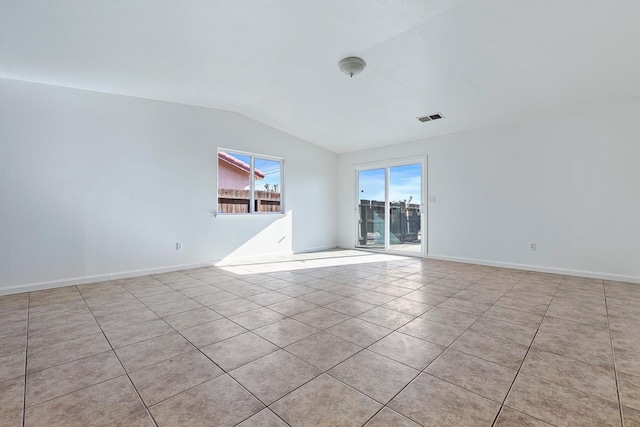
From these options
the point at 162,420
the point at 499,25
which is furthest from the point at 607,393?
the point at 499,25

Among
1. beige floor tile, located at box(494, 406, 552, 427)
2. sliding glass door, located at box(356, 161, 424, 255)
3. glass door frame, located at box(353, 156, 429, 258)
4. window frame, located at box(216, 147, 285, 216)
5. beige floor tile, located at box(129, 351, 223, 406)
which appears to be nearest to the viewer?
beige floor tile, located at box(494, 406, 552, 427)

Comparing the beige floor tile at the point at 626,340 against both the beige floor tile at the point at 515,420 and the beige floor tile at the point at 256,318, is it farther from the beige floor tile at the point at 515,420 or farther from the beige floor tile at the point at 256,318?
the beige floor tile at the point at 256,318

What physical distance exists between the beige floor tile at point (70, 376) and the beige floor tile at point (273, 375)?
2.61ft

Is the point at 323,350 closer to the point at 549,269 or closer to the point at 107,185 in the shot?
the point at 107,185

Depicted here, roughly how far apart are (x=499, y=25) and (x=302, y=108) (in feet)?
9.97

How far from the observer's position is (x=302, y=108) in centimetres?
492

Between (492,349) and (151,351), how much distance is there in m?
2.46

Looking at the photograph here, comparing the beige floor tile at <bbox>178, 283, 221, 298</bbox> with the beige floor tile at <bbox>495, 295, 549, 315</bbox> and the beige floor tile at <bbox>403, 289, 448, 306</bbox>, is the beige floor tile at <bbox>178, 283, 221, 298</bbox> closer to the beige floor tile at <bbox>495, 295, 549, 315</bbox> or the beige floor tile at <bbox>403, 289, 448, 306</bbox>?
the beige floor tile at <bbox>403, 289, 448, 306</bbox>

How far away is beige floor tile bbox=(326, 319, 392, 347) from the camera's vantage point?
214 centimetres

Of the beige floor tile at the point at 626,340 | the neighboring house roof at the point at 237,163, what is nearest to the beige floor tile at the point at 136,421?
the beige floor tile at the point at 626,340

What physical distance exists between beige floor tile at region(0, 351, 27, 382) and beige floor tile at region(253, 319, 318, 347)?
1.48 meters

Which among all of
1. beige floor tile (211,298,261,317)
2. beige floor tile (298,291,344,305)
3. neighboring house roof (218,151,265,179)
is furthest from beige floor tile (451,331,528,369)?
neighboring house roof (218,151,265,179)

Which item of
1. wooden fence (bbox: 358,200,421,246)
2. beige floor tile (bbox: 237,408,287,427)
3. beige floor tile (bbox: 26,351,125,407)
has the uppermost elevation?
wooden fence (bbox: 358,200,421,246)

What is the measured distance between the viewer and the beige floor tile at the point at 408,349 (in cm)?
185
